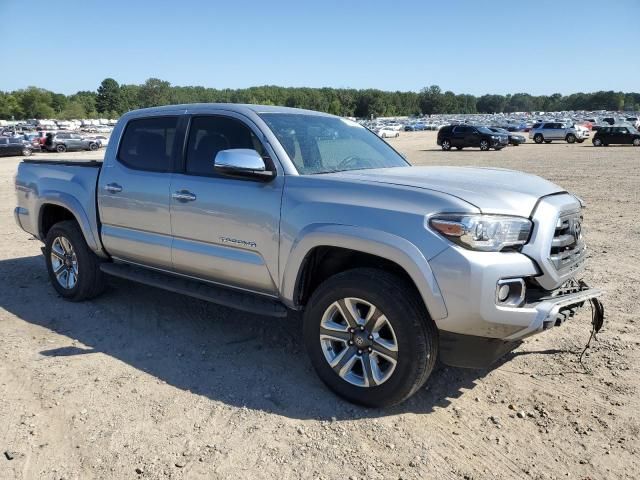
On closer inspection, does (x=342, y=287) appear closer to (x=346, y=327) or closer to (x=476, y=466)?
(x=346, y=327)

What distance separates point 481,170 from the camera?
4211 mm

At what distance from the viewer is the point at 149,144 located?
16.0ft

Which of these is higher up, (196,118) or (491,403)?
(196,118)

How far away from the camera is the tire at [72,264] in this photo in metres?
5.42

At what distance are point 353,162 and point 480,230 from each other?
5.19ft

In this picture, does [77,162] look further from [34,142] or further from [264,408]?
[34,142]

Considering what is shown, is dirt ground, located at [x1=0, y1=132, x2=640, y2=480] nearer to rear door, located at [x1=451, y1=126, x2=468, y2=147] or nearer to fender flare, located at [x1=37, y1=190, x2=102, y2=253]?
fender flare, located at [x1=37, y1=190, x2=102, y2=253]

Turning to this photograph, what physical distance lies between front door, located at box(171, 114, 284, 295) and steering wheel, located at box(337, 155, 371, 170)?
2.06 ft

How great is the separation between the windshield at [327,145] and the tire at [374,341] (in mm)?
967

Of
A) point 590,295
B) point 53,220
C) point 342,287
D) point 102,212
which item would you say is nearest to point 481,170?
point 590,295

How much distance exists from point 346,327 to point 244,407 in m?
0.84

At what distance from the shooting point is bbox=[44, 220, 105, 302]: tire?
542 centimetres

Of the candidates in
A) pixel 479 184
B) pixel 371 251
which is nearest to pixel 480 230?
pixel 479 184

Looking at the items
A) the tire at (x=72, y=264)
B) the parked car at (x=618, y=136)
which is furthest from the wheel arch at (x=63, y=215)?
the parked car at (x=618, y=136)
